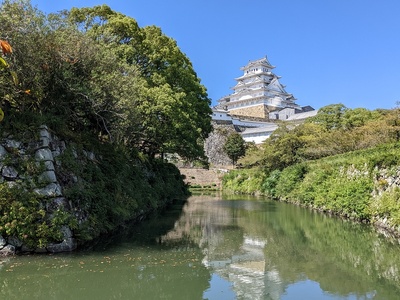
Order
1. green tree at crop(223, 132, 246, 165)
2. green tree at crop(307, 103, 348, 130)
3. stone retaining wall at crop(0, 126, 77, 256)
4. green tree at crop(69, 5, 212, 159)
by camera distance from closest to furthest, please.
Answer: stone retaining wall at crop(0, 126, 77, 256), green tree at crop(69, 5, 212, 159), green tree at crop(307, 103, 348, 130), green tree at crop(223, 132, 246, 165)

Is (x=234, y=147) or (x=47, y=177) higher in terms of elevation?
(x=234, y=147)

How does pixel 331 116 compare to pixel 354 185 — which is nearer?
pixel 354 185

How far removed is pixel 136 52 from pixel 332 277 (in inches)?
624

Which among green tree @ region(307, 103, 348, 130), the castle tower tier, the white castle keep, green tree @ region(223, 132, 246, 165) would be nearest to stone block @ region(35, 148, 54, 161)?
green tree @ region(307, 103, 348, 130)

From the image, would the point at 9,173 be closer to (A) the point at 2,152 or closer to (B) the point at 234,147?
(A) the point at 2,152

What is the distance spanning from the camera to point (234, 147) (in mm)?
49469

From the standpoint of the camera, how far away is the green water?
21.6 feet

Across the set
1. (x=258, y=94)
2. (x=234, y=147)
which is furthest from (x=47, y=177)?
(x=258, y=94)

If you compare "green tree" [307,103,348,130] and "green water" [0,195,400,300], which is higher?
"green tree" [307,103,348,130]

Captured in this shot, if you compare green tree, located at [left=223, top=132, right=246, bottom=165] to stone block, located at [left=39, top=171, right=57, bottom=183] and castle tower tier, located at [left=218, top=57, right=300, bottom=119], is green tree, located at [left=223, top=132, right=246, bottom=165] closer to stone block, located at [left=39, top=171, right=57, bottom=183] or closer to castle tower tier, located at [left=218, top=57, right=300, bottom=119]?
castle tower tier, located at [left=218, top=57, right=300, bottom=119]

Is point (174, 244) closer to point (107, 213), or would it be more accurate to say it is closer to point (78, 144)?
point (107, 213)

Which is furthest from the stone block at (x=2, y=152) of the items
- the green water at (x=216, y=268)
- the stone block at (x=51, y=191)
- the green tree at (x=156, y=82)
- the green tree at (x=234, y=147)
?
the green tree at (x=234, y=147)

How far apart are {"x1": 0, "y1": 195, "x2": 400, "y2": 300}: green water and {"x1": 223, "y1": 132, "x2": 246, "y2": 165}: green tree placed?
120ft

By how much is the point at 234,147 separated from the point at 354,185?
112 ft
